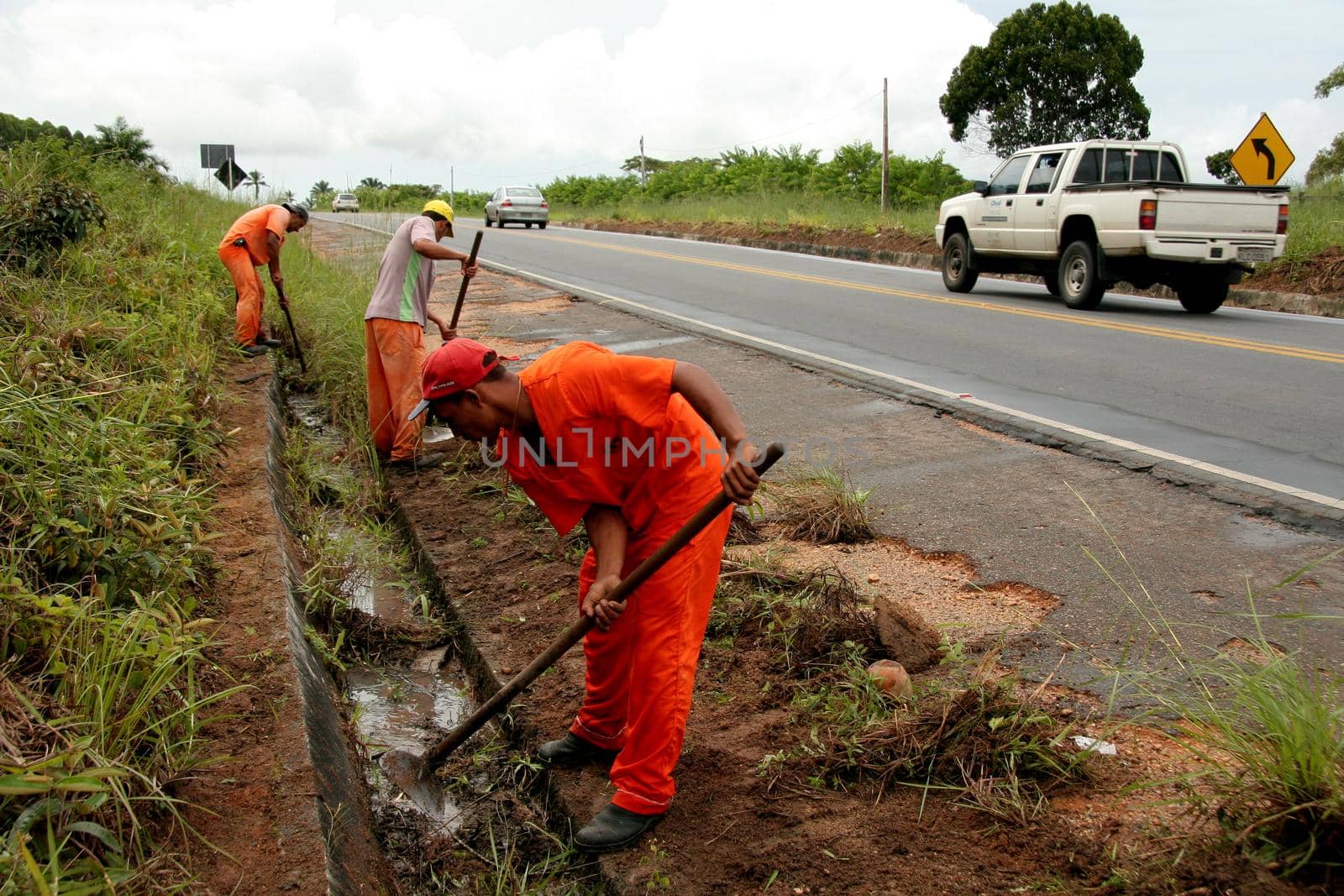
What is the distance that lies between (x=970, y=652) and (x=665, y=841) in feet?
4.27

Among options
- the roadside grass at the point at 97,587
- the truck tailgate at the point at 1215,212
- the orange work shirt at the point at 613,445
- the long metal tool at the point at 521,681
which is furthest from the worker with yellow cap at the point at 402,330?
the truck tailgate at the point at 1215,212

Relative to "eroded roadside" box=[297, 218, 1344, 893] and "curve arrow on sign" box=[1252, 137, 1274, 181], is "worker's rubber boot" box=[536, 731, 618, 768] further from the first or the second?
"curve arrow on sign" box=[1252, 137, 1274, 181]

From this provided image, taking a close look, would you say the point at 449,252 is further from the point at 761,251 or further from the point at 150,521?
the point at 761,251

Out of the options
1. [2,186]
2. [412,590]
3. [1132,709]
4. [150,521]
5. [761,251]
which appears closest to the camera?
[1132,709]

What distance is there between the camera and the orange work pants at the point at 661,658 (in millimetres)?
2928

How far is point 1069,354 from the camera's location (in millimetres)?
8938

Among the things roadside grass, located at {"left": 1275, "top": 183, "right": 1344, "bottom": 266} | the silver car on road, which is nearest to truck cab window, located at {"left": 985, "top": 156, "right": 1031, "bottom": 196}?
roadside grass, located at {"left": 1275, "top": 183, "right": 1344, "bottom": 266}

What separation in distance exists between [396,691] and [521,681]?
5.00 ft

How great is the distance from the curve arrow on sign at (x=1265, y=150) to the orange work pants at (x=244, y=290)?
1270cm

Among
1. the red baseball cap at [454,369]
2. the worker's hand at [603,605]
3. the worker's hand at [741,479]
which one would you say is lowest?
the worker's hand at [603,605]

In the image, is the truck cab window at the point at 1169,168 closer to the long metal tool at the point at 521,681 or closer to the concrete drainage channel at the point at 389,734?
the concrete drainage channel at the point at 389,734

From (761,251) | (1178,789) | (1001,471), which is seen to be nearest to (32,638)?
(1178,789)

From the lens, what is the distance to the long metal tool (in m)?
2.72

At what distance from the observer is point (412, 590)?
538cm
